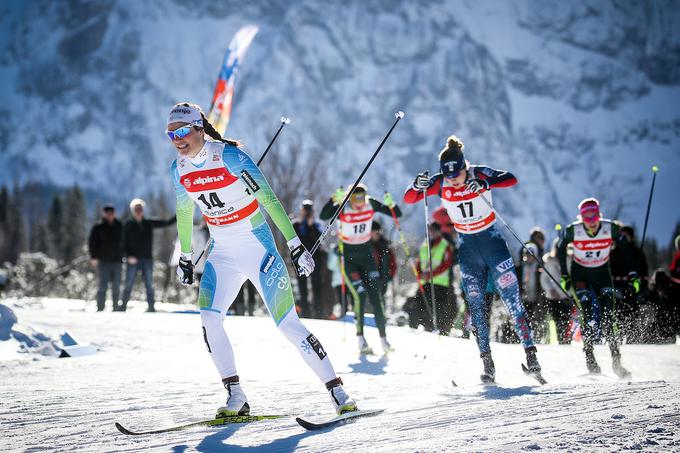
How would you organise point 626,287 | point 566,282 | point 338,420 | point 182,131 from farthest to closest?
1. point 626,287
2. point 566,282
3. point 182,131
4. point 338,420

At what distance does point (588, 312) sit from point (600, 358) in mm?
1439

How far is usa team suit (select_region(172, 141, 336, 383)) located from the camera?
16.2ft

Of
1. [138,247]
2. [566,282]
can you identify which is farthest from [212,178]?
[138,247]

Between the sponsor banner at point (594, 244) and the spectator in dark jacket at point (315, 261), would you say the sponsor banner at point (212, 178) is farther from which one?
the spectator in dark jacket at point (315, 261)

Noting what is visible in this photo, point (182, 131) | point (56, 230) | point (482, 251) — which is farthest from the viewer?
point (56, 230)

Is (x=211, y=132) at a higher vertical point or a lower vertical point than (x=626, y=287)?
higher

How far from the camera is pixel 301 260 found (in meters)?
4.79

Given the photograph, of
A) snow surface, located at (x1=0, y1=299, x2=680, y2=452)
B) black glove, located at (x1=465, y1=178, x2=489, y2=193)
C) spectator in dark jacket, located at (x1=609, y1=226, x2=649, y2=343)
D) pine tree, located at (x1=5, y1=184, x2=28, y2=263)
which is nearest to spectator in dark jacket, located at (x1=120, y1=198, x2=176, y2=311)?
snow surface, located at (x1=0, y1=299, x2=680, y2=452)

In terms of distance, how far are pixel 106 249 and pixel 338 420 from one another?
10.5 m

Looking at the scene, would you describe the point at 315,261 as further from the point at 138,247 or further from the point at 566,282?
the point at 566,282

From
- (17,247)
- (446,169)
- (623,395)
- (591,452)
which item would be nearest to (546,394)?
(623,395)

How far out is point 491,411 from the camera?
4.80 m

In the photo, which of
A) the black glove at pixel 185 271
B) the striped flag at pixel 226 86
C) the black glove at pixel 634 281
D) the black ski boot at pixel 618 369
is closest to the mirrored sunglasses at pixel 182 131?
the black glove at pixel 185 271

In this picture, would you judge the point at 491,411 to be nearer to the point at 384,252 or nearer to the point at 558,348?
the point at 558,348
